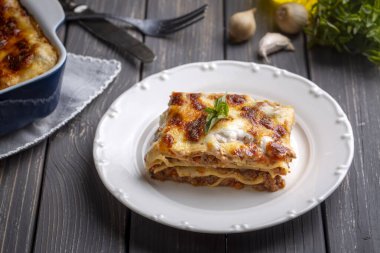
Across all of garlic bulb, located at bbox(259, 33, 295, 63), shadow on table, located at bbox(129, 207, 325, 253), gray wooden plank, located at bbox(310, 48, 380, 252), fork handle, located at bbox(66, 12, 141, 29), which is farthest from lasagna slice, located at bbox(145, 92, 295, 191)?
fork handle, located at bbox(66, 12, 141, 29)

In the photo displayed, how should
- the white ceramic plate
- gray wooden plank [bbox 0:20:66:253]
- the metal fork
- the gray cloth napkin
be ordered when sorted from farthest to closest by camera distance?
the metal fork < the gray cloth napkin < gray wooden plank [bbox 0:20:66:253] < the white ceramic plate

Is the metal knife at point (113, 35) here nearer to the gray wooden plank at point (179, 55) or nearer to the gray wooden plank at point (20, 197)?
the gray wooden plank at point (179, 55)

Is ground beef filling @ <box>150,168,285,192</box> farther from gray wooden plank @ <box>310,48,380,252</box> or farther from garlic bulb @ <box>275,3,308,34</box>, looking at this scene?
garlic bulb @ <box>275,3,308,34</box>

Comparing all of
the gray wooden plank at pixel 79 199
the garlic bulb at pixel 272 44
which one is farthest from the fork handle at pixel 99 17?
the garlic bulb at pixel 272 44

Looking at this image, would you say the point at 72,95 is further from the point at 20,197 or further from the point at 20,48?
the point at 20,197

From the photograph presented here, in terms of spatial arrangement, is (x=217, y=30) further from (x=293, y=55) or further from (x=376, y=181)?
(x=376, y=181)

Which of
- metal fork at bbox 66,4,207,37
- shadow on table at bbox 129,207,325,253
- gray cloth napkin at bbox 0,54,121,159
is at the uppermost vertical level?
metal fork at bbox 66,4,207,37
